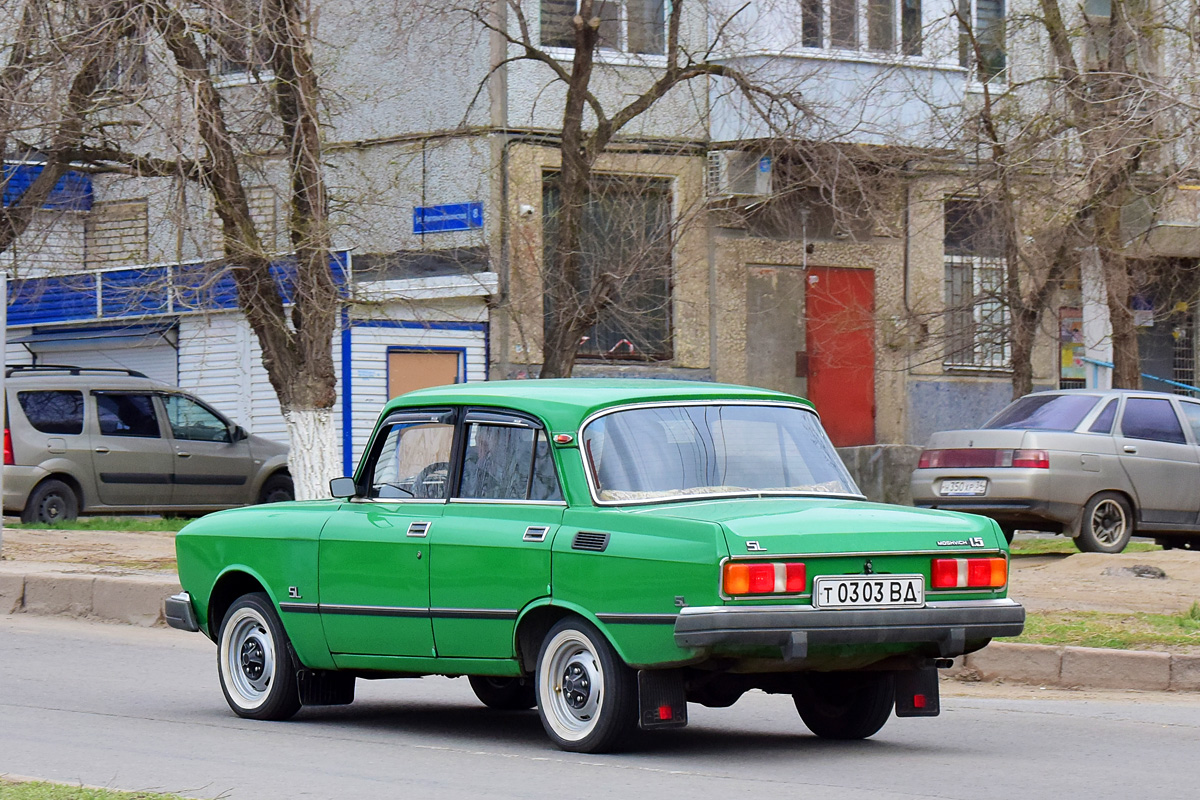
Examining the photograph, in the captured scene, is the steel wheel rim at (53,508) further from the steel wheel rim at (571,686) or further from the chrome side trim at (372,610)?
the steel wheel rim at (571,686)

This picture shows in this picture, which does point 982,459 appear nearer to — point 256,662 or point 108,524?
point 256,662

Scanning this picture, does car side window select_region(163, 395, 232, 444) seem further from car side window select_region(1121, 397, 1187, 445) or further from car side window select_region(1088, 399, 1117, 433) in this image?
car side window select_region(1121, 397, 1187, 445)

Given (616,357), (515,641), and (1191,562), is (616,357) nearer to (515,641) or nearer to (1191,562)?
(1191,562)

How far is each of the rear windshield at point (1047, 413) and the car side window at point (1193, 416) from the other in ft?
3.70

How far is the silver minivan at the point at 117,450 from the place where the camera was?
19922 millimetres

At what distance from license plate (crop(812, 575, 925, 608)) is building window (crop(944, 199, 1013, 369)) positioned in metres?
17.1

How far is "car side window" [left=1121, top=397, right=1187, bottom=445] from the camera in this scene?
17.0 m

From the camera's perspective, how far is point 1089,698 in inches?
396

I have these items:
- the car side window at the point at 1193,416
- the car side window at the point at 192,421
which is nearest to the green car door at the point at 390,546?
the car side window at the point at 1193,416

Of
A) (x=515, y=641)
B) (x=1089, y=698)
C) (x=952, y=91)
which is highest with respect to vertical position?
(x=952, y=91)

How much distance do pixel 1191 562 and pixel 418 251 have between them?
11958 mm

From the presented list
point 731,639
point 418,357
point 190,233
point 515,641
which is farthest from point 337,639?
point 418,357

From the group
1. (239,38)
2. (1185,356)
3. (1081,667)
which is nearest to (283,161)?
(239,38)

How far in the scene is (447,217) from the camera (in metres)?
23.8
